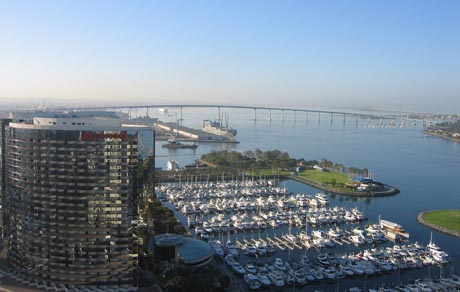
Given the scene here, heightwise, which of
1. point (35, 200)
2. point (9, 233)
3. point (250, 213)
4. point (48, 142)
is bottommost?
point (250, 213)

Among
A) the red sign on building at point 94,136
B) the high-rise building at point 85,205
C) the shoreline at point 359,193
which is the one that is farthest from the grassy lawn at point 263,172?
the red sign on building at point 94,136

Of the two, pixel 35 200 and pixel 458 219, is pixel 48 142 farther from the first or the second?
pixel 458 219

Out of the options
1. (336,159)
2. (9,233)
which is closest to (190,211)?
(9,233)

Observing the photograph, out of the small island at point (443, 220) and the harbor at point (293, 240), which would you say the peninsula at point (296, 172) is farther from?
the small island at point (443, 220)

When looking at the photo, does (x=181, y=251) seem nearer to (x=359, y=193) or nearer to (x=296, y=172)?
(x=359, y=193)

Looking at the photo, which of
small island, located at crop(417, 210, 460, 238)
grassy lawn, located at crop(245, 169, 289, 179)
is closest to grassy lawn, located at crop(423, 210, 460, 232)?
small island, located at crop(417, 210, 460, 238)

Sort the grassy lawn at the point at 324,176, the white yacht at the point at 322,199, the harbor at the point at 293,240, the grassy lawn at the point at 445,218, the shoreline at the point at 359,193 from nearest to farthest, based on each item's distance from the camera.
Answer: the harbor at the point at 293,240, the grassy lawn at the point at 445,218, the white yacht at the point at 322,199, the shoreline at the point at 359,193, the grassy lawn at the point at 324,176
